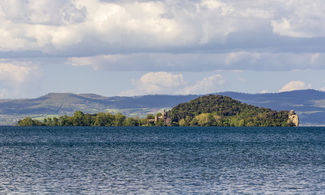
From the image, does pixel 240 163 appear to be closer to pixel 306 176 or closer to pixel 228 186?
pixel 306 176

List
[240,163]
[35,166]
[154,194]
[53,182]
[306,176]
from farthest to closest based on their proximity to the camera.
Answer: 1. [240,163]
2. [35,166]
3. [306,176]
4. [53,182]
5. [154,194]

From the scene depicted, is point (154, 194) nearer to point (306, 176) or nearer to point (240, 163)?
point (306, 176)

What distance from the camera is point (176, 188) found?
62.8 meters

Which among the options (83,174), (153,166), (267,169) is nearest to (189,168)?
(153,166)

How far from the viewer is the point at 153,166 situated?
8794 centimetres

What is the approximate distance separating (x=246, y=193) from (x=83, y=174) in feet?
85.4

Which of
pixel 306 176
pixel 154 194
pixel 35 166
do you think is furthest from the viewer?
pixel 35 166

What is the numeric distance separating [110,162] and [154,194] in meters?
37.2

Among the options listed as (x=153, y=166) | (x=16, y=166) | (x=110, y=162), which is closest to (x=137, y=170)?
(x=153, y=166)

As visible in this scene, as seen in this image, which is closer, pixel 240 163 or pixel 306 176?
pixel 306 176

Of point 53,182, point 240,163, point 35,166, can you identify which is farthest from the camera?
point 240,163

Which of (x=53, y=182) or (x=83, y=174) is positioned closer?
(x=53, y=182)

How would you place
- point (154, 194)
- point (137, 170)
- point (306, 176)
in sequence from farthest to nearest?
point (137, 170), point (306, 176), point (154, 194)

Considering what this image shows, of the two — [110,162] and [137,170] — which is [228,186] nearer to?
[137,170]
